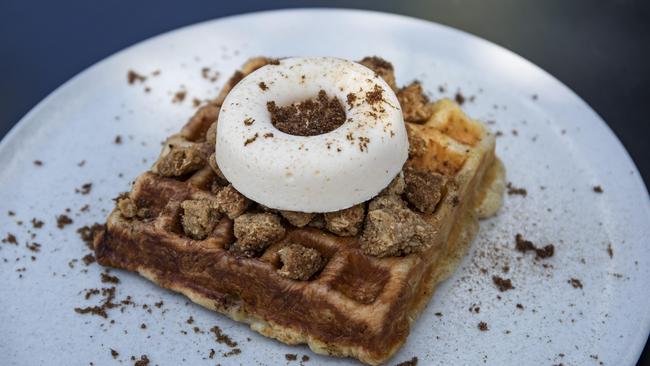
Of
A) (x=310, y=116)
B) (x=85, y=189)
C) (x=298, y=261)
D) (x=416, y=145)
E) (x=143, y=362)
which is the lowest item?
(x=143, y=362)

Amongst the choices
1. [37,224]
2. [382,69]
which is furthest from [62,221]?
[382,69]

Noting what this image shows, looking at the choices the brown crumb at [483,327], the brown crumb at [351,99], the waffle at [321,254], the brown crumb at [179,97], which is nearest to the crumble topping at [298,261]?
the waffle at [321,254]

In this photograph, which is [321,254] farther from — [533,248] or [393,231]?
[533,248]

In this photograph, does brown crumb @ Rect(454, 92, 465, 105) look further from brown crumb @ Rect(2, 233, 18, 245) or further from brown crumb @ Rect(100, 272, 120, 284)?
brown crumb @ Rect(2, 233, 18, 245)

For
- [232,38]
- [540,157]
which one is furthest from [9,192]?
[540,157]

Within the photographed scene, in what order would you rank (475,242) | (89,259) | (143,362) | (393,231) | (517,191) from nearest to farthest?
(393,231), (143,362), (89,259), (475,242), (517,191)

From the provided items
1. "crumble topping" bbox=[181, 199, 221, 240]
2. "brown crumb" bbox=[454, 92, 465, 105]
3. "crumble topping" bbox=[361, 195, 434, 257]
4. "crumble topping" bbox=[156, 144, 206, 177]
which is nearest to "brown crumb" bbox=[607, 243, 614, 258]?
"crumble topping" bbox=[361, 195, 434, 257]
